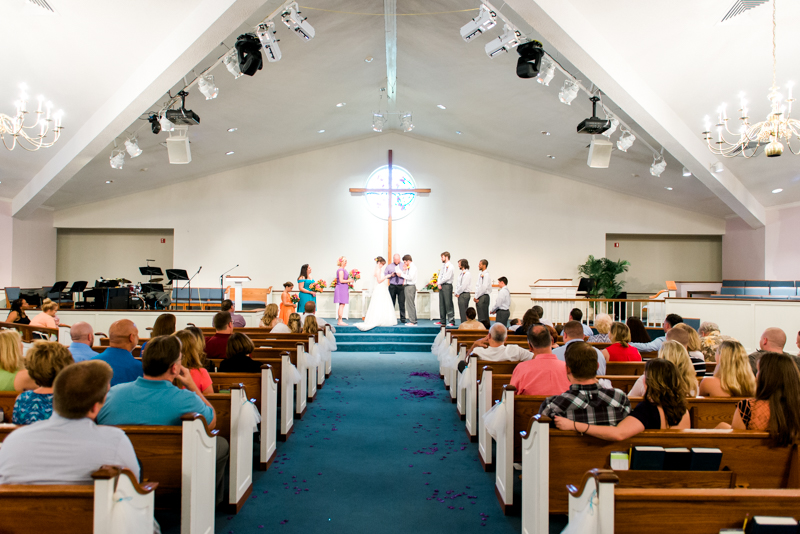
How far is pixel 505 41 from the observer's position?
229 inches

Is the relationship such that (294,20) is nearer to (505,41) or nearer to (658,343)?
(505,41)

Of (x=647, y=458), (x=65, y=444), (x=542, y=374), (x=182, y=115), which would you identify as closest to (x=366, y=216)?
(x=182, y=115)

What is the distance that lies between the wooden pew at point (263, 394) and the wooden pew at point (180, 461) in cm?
105

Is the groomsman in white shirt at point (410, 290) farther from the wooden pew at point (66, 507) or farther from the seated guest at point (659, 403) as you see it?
the wooden pew at point (66, 507)

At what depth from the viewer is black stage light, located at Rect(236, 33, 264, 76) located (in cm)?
571

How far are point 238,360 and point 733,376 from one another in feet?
10.4

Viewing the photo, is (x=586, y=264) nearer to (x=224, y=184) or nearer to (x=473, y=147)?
(x=473, y=147)

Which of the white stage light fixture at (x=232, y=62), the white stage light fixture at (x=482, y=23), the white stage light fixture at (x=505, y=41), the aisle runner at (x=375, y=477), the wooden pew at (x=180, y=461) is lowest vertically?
the aisle runner at (x=375, y=477)

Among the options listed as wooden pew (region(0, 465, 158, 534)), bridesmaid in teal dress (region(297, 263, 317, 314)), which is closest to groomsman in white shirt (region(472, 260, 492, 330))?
bridesmaid in teal dress (region(297, 263, 317, 314))

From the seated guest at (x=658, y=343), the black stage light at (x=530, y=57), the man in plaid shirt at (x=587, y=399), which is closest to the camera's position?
the man in plaid shirt at (x=587, y=399)

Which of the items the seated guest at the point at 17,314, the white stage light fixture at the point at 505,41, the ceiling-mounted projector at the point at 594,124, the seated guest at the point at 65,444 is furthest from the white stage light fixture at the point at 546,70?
the seated guest at the point at 17,314

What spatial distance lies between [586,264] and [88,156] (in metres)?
10.4

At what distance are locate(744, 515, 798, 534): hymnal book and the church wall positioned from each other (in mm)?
11134

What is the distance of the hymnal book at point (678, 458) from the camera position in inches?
78.9
